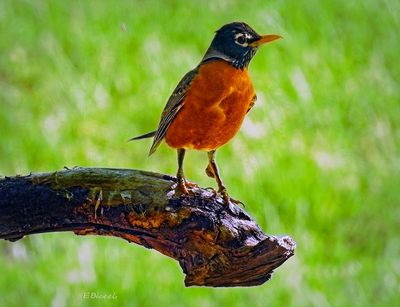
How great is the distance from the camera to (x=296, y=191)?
4352 mm

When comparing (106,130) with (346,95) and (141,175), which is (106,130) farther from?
(141,175)

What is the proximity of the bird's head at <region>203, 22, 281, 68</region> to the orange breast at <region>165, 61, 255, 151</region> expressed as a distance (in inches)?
0.9

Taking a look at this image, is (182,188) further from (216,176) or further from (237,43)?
(237,43)

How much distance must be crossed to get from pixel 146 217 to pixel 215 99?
1.01 ft

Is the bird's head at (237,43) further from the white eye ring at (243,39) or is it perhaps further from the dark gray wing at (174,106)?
the dark gray wing at (174,106)

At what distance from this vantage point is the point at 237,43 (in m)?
2.22

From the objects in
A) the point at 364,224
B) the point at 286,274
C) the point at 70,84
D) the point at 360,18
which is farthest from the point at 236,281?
the point at 360,18

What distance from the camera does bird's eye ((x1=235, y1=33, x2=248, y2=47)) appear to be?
2.21m

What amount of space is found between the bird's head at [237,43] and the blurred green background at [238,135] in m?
1.94

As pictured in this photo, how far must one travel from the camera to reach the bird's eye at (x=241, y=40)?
2209 millimetres

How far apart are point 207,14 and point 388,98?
98 centimetres

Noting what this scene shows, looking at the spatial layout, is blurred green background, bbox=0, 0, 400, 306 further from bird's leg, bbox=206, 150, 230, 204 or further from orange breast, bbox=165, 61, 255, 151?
orange breast, bbox=165, 61, 255, 151

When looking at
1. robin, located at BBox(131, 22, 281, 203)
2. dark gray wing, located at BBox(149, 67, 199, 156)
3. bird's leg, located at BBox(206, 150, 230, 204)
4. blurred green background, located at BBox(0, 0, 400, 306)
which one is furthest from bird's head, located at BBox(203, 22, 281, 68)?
blurred green background, located at BBox(0, 0, 400, 306)

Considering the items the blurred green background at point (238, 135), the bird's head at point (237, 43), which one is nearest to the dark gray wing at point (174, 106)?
the bird's head at point (237, 43)
